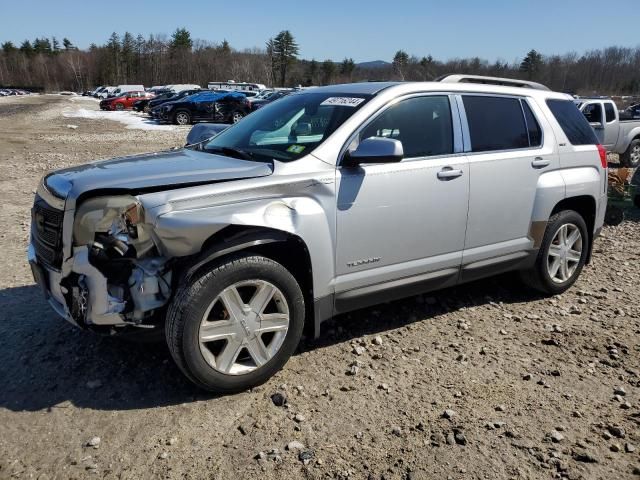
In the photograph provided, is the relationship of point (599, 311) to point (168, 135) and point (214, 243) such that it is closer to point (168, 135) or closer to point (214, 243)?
point (214, 243)

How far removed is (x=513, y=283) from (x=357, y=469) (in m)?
3.07

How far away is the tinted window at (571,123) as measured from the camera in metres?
4.77

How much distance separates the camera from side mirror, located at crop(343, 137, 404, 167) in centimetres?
330

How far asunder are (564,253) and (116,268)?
387 cm

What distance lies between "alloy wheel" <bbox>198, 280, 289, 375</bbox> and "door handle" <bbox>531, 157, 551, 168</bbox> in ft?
8.23

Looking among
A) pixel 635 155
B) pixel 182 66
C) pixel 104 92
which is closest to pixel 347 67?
pixel 182 66

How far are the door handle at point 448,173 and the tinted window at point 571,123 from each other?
4.94 feet

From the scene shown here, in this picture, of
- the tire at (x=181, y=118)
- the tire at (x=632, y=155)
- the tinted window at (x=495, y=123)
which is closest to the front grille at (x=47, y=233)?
the tinted window at (x=495, y=123)

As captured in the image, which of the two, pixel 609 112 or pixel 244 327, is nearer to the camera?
pixel 244 327

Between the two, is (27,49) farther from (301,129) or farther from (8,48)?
(301,129)

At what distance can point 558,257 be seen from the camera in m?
4.82

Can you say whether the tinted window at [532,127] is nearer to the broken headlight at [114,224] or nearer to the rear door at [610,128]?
the broken headlight at [114,224]

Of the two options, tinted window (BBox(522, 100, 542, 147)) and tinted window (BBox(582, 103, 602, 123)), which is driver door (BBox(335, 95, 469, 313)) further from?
tinted window (BBox(582, 103, 602, 123))

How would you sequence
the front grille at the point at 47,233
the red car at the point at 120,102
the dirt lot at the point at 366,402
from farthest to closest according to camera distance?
the red car at the point at 120,102 → the front grille at the point at 47,233 → the dirt lot at the point at 366,402
